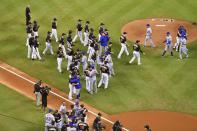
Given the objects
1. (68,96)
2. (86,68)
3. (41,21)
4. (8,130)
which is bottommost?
(8,130)

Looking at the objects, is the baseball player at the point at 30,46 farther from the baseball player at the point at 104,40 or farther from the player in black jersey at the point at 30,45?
the baseball player at the point at 104,40

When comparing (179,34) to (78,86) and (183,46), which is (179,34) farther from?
(78,86)

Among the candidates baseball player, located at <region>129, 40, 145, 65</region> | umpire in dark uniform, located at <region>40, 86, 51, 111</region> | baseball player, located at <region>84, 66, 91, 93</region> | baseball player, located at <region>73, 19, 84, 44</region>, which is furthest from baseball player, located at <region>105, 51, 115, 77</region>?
baseball player, located at <region>73, 19, 84, 44</region>

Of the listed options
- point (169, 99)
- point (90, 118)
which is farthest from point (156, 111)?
point (90, 118)

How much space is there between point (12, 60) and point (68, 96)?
6.78m

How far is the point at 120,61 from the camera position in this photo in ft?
112

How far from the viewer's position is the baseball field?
95.6ft

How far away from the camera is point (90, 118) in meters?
27.3

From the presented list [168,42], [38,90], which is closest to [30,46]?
[38,90]

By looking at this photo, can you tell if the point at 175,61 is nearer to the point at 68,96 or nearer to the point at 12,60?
the point at 68,96

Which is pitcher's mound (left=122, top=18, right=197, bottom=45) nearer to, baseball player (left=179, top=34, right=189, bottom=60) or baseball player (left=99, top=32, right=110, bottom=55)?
baseball player (left=179, top=34, right=189, bottom=60)

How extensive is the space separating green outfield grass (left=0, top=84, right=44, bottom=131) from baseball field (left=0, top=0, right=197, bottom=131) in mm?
390

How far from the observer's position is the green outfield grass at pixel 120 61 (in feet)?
95.8

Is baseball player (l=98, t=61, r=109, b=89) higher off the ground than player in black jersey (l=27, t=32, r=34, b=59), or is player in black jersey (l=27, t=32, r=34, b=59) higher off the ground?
player in black jersey (l=27, t=32, r=34, b=59)
